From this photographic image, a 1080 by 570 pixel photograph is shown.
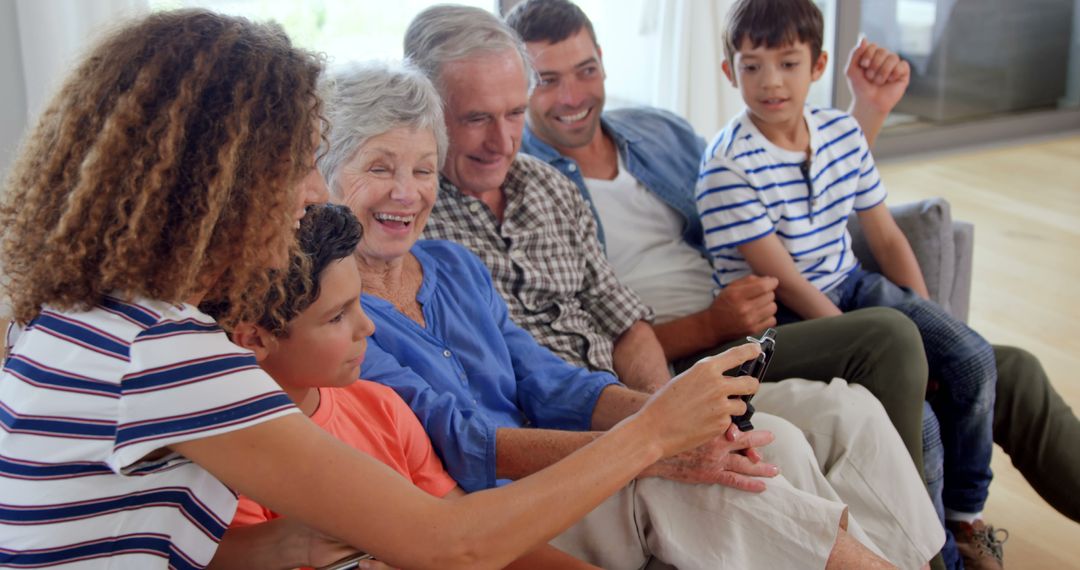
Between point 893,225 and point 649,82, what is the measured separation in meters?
1.60

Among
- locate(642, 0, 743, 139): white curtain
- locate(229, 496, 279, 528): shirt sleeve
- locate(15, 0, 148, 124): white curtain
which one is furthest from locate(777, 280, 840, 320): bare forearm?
locate(15, 0, 148, 124): white curtain

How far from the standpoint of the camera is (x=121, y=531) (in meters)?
1.11

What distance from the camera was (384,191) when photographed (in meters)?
1.72

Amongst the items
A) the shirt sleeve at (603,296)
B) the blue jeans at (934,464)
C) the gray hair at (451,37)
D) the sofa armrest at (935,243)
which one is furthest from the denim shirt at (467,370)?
the sofa armrest at (935,243)

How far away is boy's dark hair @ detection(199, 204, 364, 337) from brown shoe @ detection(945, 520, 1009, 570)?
140 cm

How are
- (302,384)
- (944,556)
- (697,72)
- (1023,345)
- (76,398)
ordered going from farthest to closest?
(697,72)
(1023,345)
(944,556)
(302,384)
(76,398)

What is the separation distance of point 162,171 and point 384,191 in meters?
0.68

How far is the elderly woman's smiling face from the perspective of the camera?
5.62 feet

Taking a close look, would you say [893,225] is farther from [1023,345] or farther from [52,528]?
[52,528]

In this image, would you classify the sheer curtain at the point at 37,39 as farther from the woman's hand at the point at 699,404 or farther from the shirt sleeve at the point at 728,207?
the woman's hand at the point at 699,404

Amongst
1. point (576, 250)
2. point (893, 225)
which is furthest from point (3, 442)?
point (893, 225)

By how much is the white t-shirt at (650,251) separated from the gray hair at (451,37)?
1.45 ft

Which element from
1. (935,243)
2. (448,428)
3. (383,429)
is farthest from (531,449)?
(935,243)

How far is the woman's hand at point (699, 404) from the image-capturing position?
1.43 metres
